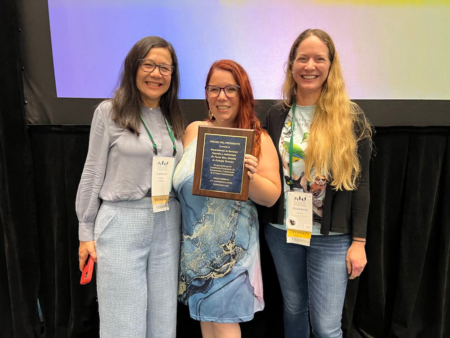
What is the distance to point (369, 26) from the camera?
1.58 meters

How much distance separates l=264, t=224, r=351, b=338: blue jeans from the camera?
121 centimetres

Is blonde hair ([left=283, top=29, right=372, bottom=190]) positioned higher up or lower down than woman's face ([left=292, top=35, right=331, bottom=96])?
lower down

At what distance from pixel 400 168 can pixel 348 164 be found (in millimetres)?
769

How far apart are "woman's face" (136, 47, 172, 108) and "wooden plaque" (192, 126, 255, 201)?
0.31 m

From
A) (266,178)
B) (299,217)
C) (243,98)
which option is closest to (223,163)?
(266,178)

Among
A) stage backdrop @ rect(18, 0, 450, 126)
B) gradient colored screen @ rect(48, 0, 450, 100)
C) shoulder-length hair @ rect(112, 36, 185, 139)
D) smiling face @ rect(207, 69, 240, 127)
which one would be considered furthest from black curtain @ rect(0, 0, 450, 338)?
smiling face @ rect(207, 69, 240, 127)

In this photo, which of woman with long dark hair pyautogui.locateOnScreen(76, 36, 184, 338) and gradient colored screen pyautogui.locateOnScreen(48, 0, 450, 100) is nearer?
woman with long dark hair pyautogui.locateOnScreen(76, 36, 184, 338)

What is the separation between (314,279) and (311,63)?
96cm

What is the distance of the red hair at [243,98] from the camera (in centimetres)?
111

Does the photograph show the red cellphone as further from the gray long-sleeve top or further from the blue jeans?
the blue jeans

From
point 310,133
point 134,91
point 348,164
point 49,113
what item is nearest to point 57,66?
point 49,113

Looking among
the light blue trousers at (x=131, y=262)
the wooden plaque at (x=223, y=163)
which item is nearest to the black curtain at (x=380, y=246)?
the light blue trousers at (x=131, y=262)

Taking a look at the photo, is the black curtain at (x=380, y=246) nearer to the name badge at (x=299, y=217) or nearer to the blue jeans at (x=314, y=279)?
the blue jeans at (x=314, y=279)

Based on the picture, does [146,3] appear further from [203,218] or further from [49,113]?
[203,218]
